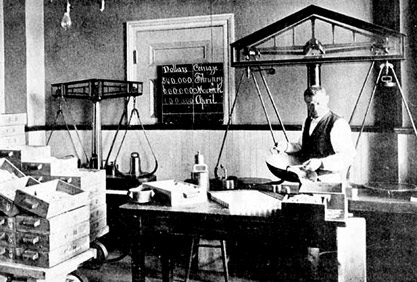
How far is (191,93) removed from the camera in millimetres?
6137

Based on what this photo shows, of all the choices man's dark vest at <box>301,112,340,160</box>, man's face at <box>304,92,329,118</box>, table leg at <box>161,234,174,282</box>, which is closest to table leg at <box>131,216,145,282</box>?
table leg at <box>161,234,174,282</box>

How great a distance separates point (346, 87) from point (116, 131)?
2.93 meters

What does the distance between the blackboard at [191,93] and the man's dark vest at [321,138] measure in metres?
2.02

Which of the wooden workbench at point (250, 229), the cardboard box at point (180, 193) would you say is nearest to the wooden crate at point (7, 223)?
the wooden workbench at point (250, 229)

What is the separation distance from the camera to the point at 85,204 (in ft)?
12.4

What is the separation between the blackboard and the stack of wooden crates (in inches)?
83.2

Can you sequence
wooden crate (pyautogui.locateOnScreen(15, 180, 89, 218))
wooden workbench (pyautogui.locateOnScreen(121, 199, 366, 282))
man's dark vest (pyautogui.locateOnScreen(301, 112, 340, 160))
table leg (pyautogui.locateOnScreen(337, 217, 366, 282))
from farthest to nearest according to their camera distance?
man's dark vest (pyautogui.locateOnScreen(301, 112, 340, 160)) < wooden crate (pyautogui.locateOnScreen(15, 180, 89, 218)) < table leg (pyautogui.locateOnScreen(337, 217, 366, 282)) < wooden workbench (pyautogui.locateOnScreen(121, 199, 366, 282))

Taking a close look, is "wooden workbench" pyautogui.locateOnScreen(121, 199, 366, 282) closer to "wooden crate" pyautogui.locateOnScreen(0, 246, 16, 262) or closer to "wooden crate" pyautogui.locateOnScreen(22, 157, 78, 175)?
"wooden crate" pyautogui.locateOnScreen(0, 246, 16, 262)

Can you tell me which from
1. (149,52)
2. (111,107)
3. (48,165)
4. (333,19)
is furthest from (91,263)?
(333,19)

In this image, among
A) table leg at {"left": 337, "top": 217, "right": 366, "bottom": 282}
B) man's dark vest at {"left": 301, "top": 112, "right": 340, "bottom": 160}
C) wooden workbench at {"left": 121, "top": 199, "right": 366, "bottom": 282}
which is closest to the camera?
wooden workbench at {"left": 121, "top": 199, "right": 366, "bottom": 282}

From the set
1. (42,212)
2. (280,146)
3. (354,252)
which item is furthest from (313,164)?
(42,212)

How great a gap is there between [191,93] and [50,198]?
2935 mm

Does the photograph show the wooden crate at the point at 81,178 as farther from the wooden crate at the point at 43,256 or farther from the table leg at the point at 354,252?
the table leg at the point at 354,252

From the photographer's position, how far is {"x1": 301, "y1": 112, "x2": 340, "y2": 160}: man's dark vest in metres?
3.96
